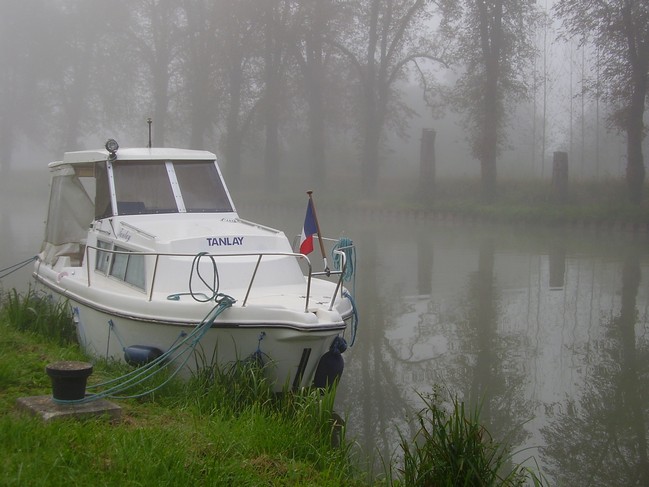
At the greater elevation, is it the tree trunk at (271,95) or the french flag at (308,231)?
the tree trunk at (271,95)

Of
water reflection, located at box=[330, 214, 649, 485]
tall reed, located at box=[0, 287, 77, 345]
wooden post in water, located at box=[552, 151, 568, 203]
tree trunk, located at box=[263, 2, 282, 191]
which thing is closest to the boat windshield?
tall reed, located at box=[0, 287, 77, 345]

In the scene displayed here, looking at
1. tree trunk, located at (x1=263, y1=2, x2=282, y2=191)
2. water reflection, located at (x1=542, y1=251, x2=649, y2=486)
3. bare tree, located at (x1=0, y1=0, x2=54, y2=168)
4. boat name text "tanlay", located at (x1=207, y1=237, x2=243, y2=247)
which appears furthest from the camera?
bare tree, located at (x1=0, y1=0, x2=54, y2=168)

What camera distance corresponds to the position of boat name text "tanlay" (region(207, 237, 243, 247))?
8.46 metres

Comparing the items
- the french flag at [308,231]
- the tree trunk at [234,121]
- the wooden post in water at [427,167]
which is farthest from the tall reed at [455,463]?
the tree trunk at [234,121]

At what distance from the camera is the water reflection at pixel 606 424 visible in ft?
21.5

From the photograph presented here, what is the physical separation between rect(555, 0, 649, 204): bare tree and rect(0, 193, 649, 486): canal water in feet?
17.4

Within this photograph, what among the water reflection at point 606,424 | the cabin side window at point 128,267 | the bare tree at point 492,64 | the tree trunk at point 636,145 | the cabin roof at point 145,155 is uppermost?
the bare tree at point 492,64

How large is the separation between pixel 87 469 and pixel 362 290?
1019 centimetres

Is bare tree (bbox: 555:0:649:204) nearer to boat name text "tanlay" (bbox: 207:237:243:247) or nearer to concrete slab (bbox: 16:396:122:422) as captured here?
boat name text "tanlay" (bbox: 207:237:243:247)

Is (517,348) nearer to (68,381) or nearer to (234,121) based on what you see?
(68,381)

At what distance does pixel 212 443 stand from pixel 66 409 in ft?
3.46

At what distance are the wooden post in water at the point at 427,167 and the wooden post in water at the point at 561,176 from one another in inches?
201

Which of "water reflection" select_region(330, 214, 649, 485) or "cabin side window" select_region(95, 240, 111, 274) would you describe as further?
"cabin side window" select_region(95, 240, 111, 274)

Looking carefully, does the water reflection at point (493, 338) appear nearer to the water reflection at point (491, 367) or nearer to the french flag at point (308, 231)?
the water reflection at point (491, 367)
